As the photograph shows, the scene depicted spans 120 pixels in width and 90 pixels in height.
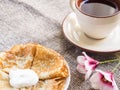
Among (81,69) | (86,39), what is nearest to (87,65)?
(81,69)

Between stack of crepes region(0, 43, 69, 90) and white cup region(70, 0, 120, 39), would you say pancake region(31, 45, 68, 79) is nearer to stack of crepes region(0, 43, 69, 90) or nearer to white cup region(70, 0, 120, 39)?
stack of crepes region(0, 43, 69, 90)

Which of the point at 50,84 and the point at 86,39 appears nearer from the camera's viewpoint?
the point at 50,84

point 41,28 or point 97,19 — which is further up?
point 97,19

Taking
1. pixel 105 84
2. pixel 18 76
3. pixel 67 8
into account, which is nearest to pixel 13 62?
pixel 18 76

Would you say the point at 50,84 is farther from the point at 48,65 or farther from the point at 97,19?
the point at 97,19

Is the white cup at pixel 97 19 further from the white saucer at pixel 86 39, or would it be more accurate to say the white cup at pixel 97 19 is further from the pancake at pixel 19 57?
the pancake at pixel 19 57
